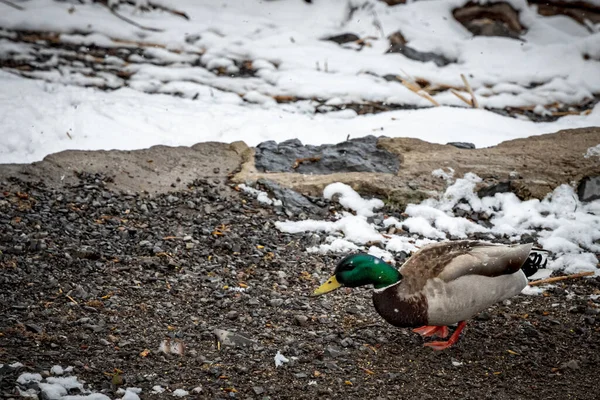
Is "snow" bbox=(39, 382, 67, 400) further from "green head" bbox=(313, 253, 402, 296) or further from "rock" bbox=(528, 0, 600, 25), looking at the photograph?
"rock" bbox=(528, 0, 600, 25)

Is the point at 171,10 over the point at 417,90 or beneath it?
over

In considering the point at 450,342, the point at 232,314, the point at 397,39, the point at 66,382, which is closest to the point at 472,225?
the point at 450,342

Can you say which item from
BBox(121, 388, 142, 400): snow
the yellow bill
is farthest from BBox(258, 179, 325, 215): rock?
BBox(121, 388, 142, 400): snow

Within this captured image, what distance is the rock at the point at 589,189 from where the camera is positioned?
16.9ft

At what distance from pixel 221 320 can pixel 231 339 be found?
230 mm

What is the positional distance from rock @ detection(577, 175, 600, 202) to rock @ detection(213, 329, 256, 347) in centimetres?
313

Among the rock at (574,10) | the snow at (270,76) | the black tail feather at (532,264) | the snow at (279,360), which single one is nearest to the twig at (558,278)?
the black tail feather at (532,264)

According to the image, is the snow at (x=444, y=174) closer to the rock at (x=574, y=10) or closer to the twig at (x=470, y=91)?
the twig at (x=470, y=91)

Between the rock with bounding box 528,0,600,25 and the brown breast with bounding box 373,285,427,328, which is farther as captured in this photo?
the rock with bounding box 528,0,600,25

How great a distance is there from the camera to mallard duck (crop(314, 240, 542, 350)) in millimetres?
3396

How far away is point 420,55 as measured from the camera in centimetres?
819

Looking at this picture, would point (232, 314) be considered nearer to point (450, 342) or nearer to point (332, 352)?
point (332, 352)

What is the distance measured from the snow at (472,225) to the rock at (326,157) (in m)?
0.42

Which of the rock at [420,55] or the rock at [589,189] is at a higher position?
the rock at [589,189]
